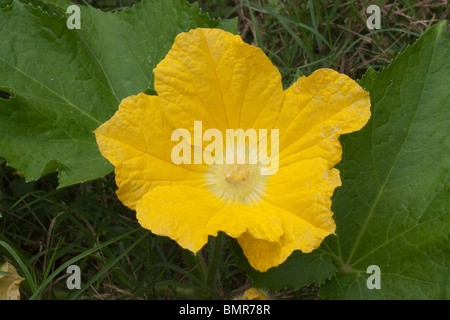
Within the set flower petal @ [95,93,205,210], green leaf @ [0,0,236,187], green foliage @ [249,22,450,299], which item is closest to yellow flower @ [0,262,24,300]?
green leaf @ [0,0,236,187]

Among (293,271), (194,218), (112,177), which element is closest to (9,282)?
(112,177)

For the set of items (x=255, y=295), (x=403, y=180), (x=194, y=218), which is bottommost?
(x=255, y=295)

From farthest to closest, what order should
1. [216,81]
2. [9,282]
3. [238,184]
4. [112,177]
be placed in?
1. [112,177]
2. [9,282]
3. [238,184]
4. [216,81]

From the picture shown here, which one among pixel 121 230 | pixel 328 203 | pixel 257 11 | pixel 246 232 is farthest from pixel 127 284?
pixel 257 11

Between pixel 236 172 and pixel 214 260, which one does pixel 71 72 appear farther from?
pixel 214 260

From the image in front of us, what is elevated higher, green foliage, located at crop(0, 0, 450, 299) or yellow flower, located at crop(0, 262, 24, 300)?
green foliage, located at crop(0, 0, 450, 299)

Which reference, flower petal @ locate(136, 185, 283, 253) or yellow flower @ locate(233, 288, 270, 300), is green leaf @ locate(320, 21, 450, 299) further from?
flower petal @ locate(136, 185, 283, 253)

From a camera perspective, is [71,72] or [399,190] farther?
[71,72]

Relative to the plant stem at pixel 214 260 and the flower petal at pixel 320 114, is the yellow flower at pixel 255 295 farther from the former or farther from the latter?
the flower petal at pixel 320 114
